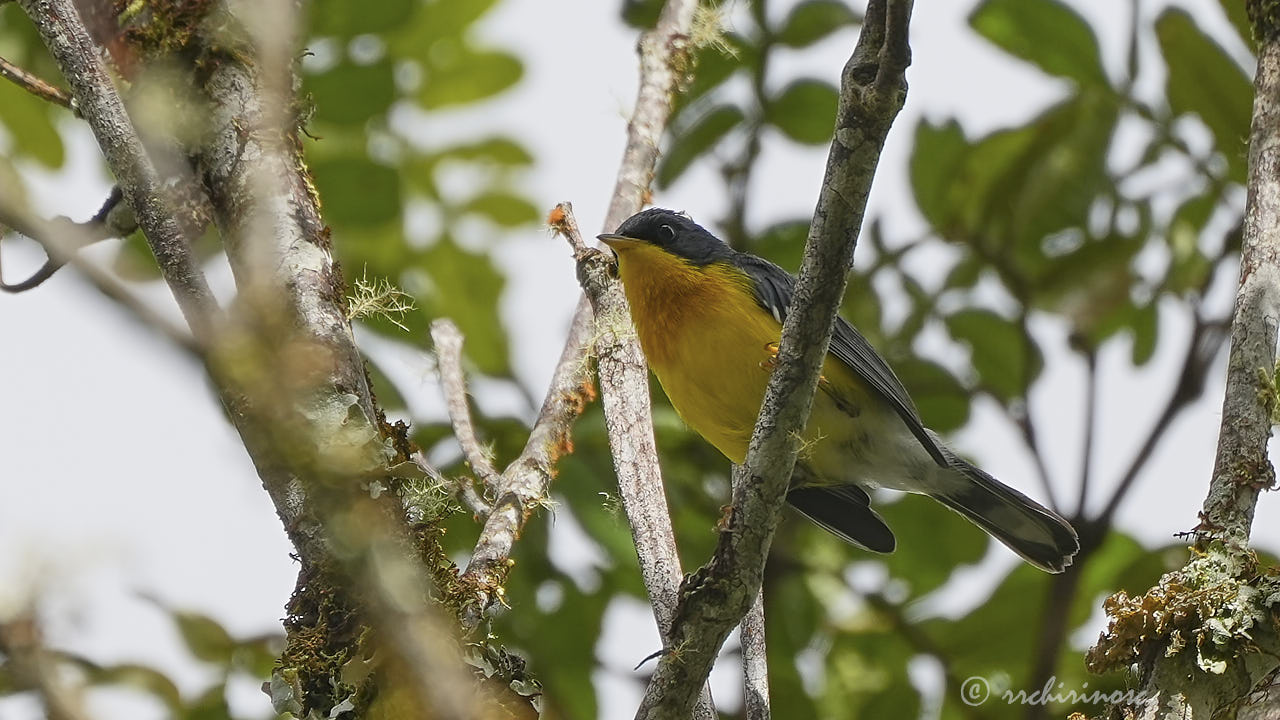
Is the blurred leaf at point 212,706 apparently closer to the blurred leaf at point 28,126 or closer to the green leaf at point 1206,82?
the blurred leaf at point 28,126

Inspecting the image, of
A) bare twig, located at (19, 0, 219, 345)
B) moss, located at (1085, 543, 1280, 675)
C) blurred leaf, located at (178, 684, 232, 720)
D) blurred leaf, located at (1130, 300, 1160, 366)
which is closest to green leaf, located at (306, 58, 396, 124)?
blurred leaf, located at (178, 684, 232, 720)

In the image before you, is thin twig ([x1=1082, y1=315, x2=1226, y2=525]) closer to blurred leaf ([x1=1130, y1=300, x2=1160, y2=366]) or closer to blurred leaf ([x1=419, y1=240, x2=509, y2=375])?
blurred leaf ([x1=1130, y1=300, x2=1160, y2=366])

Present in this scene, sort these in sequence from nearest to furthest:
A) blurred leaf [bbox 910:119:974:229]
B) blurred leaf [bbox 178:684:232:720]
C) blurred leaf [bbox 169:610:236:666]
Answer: blurred leaf [bbox 169:610:236:666] → blurred leaf [bbox 178:684:232:720] → blurred leaf [bbox 910:119:974:229]

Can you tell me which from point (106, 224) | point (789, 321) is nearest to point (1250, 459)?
point (789, 321)

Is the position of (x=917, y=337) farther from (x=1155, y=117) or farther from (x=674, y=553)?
(x=674, y=553)

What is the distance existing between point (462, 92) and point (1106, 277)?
2.88 meters

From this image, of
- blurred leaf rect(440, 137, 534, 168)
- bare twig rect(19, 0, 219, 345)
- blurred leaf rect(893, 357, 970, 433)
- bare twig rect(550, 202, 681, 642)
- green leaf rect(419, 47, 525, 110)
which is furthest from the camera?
blurred leaf rect(440, 137, 534, 168)

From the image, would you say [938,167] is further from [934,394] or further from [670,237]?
[670,237]

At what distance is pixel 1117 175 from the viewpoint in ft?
16.7

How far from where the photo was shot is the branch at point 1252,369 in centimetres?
295

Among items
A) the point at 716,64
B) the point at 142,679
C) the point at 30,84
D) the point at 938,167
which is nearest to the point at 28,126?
the point at 30,84

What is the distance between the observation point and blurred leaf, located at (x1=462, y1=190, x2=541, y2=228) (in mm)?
5777

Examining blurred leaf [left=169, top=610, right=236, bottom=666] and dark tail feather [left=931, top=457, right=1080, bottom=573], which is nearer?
blurred leaf [left=169, top=610, right=236, bottom=666]

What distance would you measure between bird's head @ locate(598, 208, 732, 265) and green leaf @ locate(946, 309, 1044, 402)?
108 cm
